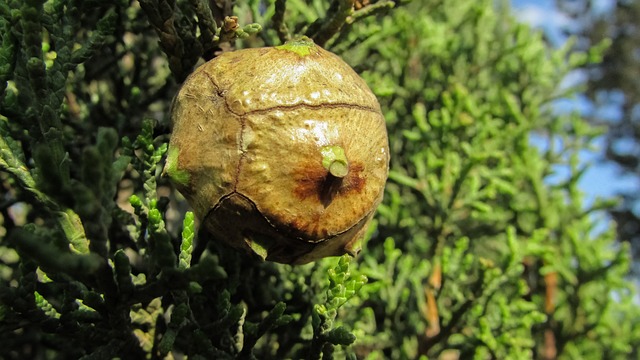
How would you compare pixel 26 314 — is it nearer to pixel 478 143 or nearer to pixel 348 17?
pixel 348 17

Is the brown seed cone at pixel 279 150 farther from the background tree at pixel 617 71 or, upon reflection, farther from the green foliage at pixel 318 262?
the background tree at pixel 617 71

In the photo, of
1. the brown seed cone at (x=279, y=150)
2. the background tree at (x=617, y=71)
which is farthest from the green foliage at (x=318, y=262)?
the background tree at (x=617, y=71)

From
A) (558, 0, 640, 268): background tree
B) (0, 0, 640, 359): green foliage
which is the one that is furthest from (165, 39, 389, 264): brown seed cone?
(558, 0, 640, 268): background tree

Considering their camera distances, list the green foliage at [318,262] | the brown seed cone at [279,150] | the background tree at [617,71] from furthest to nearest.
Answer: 1. the background tree at [617,71]
2. the green foliage at [318,262]
3. the brown seed cone at [279,150]

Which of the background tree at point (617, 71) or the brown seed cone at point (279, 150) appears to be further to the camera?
the background tree at point (617, 71)

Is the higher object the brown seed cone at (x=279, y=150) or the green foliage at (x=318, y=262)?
the brown seed cone at (x=279, y=150)

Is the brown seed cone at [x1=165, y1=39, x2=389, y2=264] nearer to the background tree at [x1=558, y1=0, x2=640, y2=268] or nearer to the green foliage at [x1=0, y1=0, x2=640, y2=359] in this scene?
the green foliage at [x1=0, y1=0, x2=640, y2=359]

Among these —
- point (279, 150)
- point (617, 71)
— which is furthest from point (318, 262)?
point (617, 71)
